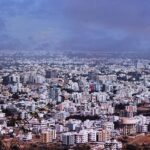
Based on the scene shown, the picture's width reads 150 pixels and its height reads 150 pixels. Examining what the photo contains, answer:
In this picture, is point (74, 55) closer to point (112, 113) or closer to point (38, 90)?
point (38, 90)

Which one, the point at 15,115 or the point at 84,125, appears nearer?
the point at 84,125

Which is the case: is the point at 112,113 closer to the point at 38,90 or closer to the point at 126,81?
the point at 38,90

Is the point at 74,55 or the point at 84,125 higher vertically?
the point at 74,55

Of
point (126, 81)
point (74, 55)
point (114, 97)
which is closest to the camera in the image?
point (114, 97)

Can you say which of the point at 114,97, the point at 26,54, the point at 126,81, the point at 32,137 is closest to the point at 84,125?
the point at 32,137

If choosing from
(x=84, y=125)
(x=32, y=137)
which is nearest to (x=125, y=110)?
(x=84, y=125)

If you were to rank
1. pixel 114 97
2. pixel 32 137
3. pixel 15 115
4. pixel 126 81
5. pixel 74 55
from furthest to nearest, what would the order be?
pixel 74 55, pixel 126 81, pixel 114 97, pixel 15 115, pixel 32 137
